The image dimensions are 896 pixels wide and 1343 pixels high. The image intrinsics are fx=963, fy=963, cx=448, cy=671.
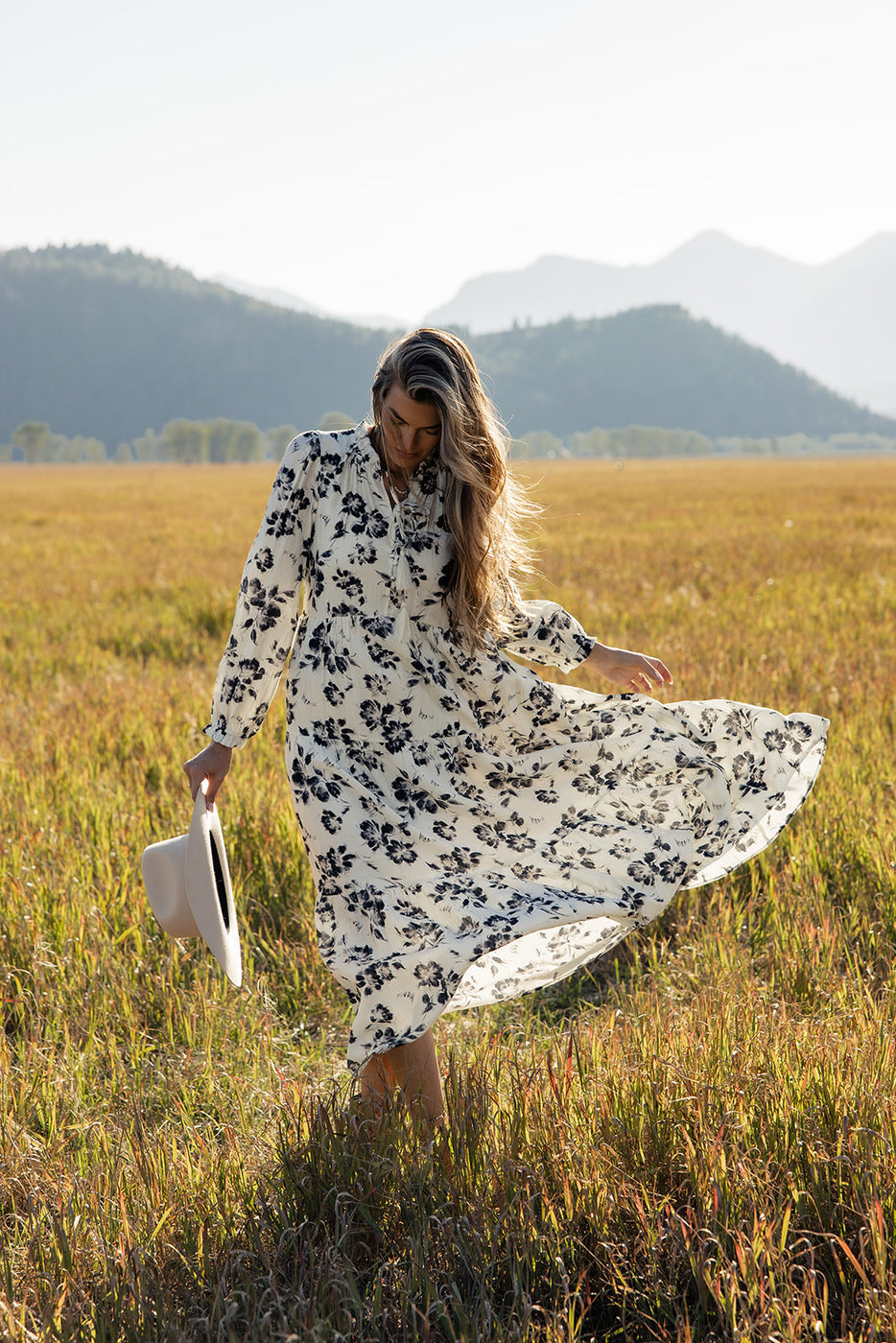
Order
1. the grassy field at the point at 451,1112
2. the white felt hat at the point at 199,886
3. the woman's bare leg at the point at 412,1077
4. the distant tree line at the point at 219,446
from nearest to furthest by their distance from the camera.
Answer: the grassy field at the point at 451,1112 → the woman's bare leg at the point at 412,1077 → the white felt hat at the point at 199,886 → the distant tree line at the point at 219,446

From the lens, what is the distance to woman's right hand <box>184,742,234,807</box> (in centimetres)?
245

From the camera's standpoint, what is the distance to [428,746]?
2.51 metres

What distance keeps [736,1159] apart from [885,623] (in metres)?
7.12

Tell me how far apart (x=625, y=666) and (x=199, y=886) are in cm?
139

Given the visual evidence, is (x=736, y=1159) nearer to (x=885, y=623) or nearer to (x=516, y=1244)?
(x=516, y=1244)

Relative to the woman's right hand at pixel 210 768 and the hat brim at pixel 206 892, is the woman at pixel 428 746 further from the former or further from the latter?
the hat brim at pixel 206 892

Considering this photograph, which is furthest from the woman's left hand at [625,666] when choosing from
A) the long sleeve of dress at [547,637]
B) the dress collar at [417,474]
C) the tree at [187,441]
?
the tree at [187,441]

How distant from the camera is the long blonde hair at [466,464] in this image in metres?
2.39

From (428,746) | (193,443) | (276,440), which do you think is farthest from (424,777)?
(276,440)

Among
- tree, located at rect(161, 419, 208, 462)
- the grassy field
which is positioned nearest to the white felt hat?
the grassy field

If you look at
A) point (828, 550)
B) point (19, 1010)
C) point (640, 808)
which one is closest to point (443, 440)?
point (640, 808)

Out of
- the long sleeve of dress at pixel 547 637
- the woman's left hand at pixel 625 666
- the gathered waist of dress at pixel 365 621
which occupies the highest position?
the gathered waist of dress at pixel 365 621

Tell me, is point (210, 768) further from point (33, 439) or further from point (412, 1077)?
point (33, 439)

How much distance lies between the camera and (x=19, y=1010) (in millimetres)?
2994
